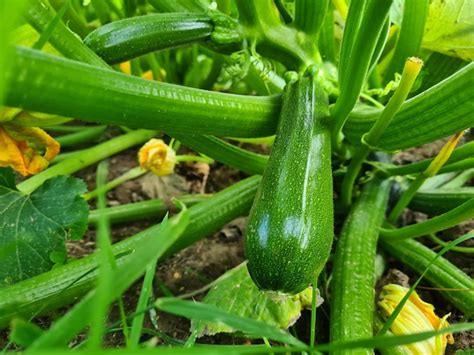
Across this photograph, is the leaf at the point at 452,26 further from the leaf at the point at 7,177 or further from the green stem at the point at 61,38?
the leaf at the point at 7,177

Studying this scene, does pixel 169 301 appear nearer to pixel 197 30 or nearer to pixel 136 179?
pixel 197 30

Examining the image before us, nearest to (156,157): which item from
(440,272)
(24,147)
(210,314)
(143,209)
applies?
(143,209)

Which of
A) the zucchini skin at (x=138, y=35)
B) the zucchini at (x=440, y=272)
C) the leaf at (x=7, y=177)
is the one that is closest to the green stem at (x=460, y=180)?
the zucchini at (x=440, y=272)

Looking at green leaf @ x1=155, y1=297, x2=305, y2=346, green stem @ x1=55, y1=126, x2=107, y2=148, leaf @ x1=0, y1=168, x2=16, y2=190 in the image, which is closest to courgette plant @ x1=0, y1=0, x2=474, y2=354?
leaf @ x1=0, y1=168, x2=16, y2=190

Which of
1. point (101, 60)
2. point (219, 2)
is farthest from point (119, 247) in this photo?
point (219, 2)

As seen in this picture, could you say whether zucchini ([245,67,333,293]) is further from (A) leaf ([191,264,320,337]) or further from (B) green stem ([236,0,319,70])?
(B) green stem ([236,0,319,70])

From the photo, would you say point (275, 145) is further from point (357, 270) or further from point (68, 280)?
point (68, 280)
